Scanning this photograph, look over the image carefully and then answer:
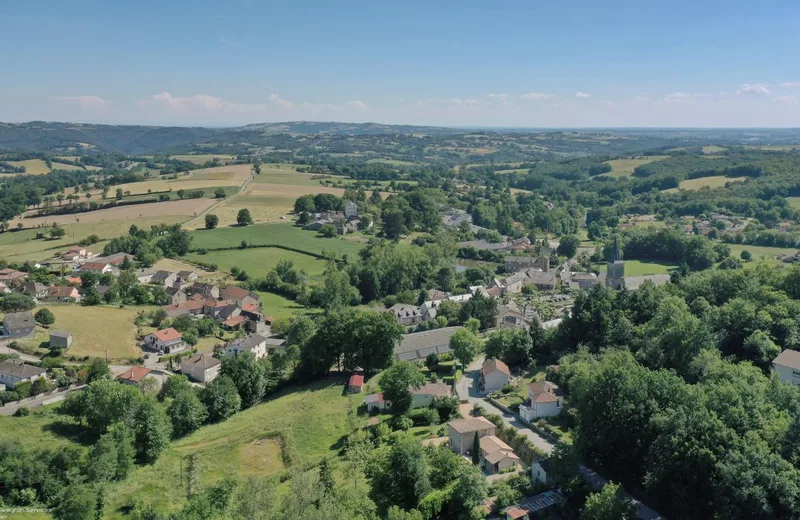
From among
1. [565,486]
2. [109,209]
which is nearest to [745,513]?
[565,486]

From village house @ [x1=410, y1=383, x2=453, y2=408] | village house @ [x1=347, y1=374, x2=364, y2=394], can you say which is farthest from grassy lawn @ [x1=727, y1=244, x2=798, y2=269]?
village house @ [x1=347, y1=374, x2=364, y2=394]

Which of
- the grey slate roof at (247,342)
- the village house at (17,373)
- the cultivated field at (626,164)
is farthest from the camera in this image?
the cultivated field at (626,164)

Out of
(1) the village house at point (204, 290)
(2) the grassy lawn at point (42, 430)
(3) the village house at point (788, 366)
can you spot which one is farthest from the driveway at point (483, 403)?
(1) the village house at point (204, 290)

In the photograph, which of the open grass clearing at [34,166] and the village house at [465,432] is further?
the open grass clearing at [34,166]

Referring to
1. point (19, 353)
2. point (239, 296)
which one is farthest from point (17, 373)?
point (239, 296)

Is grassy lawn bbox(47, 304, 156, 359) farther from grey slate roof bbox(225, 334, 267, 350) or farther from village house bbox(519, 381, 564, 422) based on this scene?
village house bbox(519, 381, 564, 422)

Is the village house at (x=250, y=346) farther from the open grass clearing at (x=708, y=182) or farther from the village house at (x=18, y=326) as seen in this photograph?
the open grass clearing at (x=708, y=182)

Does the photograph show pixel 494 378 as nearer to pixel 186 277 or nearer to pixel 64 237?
pixel 186 277
